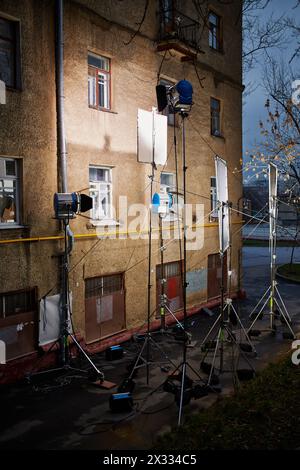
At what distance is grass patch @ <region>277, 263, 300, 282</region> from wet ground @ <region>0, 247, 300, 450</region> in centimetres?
1370

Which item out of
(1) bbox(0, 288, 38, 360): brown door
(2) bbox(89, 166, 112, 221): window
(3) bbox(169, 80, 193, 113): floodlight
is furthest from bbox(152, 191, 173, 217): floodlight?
(1) bbox(0, 288, 38, 360): brown door

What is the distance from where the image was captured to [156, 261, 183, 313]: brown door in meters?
15.0

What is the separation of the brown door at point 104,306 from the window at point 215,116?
26.4 ft

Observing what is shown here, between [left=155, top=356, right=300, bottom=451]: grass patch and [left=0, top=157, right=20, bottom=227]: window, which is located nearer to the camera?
[left=155, top=356, right=300, bottom=451]: grass patch

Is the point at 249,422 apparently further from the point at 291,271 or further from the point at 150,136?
the point at 291,271

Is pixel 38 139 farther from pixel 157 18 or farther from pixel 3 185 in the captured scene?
pixel 157 18

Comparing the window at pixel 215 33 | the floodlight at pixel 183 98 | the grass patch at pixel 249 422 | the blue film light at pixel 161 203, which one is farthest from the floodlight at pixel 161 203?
the window at pixel 215 33

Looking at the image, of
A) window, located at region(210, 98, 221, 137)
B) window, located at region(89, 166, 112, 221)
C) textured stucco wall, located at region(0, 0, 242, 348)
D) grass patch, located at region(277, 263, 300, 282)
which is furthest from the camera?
grass patch, located at region(277, 263, 300, 282)

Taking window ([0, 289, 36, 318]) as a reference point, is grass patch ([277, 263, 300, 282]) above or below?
below

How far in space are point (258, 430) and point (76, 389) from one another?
4691 mm

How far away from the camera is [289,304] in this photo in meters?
19.1

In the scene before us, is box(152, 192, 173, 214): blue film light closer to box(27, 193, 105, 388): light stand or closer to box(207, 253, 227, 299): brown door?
box(27, 193, 105, 388): light stand

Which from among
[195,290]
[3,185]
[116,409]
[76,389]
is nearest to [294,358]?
[116,409]

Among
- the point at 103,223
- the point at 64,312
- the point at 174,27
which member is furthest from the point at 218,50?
the point at 64,312
